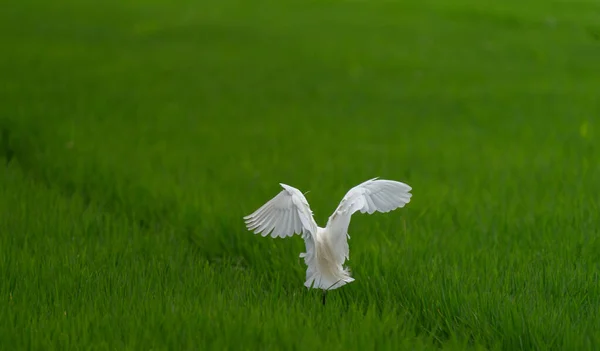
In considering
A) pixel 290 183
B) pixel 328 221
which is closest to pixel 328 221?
pixel 328 221

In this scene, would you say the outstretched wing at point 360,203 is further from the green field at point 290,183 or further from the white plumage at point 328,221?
the green field at point 290,183

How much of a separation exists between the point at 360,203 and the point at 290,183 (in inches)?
82.0

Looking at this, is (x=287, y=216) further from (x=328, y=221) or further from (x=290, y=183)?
(x=290, y=183)

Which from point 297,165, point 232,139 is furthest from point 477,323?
point 232,139

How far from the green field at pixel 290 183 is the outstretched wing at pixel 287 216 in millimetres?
283

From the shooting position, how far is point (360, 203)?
8.62 feet

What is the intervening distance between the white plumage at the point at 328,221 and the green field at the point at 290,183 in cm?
17

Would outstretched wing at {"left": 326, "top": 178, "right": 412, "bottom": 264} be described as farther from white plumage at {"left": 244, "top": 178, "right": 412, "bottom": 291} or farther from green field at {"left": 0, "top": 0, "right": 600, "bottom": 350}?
green field at {"left": 0, "top": 0, "right": 600, "bottom": 350}

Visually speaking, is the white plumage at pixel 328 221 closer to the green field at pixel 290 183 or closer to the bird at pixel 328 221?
the bird at pixel 328 221

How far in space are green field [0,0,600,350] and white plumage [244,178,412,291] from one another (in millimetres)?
170

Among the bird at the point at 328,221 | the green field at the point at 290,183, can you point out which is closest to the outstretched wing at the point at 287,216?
the bird at the point at 328,221

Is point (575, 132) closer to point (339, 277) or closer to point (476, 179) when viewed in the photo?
point (476, 179)

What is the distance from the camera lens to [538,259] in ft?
11.0

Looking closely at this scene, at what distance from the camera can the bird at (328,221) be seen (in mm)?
2613
